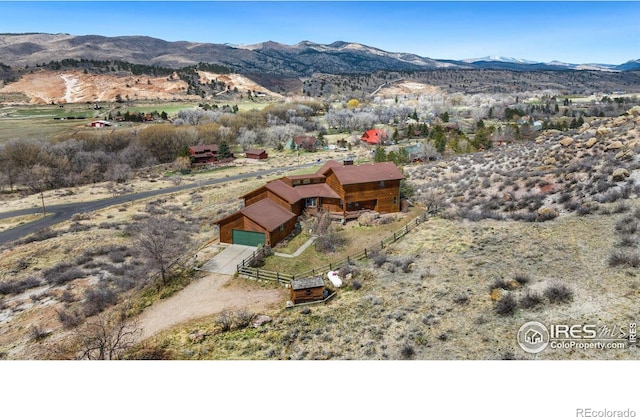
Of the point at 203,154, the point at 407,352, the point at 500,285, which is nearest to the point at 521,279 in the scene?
the point at 500,285

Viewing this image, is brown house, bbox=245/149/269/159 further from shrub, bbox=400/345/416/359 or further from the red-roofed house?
shrub, bbox=400/345/416/359

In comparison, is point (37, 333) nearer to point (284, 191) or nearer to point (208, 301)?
point (208, 301)

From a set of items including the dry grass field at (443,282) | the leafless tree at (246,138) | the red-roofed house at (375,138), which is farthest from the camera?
the leafless tree at (246,138)

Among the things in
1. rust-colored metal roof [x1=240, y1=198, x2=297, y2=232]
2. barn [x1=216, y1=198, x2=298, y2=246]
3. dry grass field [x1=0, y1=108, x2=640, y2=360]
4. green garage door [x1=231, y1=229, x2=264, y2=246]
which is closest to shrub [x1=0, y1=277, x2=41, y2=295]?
dry grass field [x1=0, y1=108, x2=640, y2=360]

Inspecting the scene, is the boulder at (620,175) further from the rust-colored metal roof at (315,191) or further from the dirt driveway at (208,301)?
the dirt driveway at (208,301)

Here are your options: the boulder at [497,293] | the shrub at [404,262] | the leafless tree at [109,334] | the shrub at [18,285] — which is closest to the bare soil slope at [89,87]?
the shrub at [18,285]

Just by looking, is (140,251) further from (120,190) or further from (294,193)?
(120,190)
